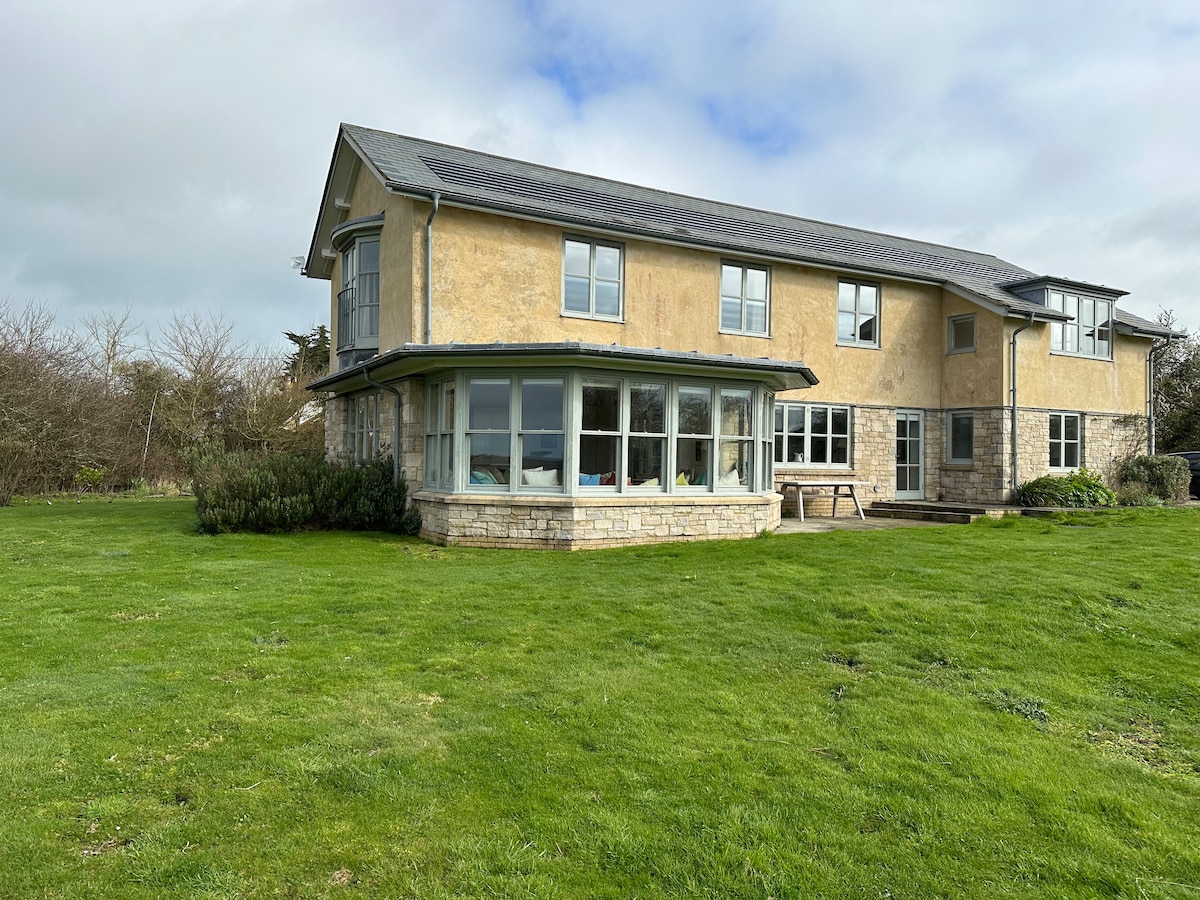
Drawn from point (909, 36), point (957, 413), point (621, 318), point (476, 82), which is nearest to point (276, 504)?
point (621, 318)

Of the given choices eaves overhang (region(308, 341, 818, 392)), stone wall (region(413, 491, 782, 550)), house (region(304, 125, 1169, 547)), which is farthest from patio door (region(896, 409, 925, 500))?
stone wall (region(413, 491, 782, 550))

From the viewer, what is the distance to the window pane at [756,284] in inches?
675

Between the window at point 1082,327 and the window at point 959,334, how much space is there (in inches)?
92.2

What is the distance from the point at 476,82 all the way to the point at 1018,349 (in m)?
14.6

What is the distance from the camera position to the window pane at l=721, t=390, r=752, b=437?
1320 centimetres

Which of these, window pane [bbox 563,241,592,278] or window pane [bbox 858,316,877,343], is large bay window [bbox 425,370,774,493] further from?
window pane [bbox 858,316,877,343]

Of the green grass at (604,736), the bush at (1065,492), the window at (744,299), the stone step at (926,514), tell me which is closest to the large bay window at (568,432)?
the green grass at (604,736)

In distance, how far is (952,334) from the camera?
19875mm

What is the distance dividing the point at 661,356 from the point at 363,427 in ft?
26.3

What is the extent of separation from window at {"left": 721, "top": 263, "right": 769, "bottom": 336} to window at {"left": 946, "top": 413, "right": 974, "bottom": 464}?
6421 millimetres

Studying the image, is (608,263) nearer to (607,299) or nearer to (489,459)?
(607,299)

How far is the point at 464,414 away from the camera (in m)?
12.1

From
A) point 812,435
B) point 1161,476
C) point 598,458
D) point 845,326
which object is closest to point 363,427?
point 598,458

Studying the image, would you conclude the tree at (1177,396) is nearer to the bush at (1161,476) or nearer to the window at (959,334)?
the bush at (1161,476)
